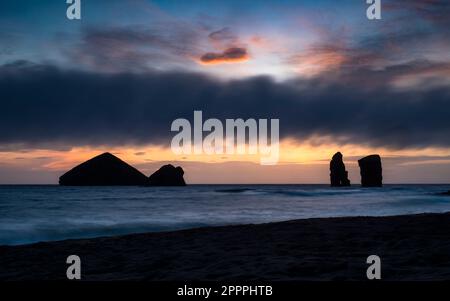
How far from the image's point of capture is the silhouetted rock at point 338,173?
108 m

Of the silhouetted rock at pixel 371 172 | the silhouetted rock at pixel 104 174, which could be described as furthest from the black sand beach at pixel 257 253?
the silhouetted rock at pixel 104 174

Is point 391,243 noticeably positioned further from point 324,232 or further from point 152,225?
point 152,225

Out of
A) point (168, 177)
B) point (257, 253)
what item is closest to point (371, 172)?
point (168, 177)

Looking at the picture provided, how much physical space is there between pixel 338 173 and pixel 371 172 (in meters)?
7.59

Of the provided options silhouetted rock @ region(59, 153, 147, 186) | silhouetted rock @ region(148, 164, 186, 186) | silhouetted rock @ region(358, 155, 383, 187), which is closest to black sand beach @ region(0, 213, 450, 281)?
silhouetted rock @ region(358, 155, 383, 187)

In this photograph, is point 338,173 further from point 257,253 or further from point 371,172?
point 257,253

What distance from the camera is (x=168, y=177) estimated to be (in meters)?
154

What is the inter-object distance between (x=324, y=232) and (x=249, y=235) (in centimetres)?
174

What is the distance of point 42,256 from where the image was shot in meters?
9.08

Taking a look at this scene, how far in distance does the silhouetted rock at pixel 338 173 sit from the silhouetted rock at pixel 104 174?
96.7 m

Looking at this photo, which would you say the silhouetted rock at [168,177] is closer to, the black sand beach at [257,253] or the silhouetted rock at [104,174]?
the silhouetted rock at [104,174]

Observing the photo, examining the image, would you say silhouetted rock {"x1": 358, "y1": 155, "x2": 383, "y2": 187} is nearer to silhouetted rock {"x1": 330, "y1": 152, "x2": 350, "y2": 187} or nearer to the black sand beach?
silhouetted rock {"x1": 330, "y1": 152, "x2": 350, "y2": 187}

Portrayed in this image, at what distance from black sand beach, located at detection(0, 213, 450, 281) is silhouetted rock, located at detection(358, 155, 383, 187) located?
94.9 m
